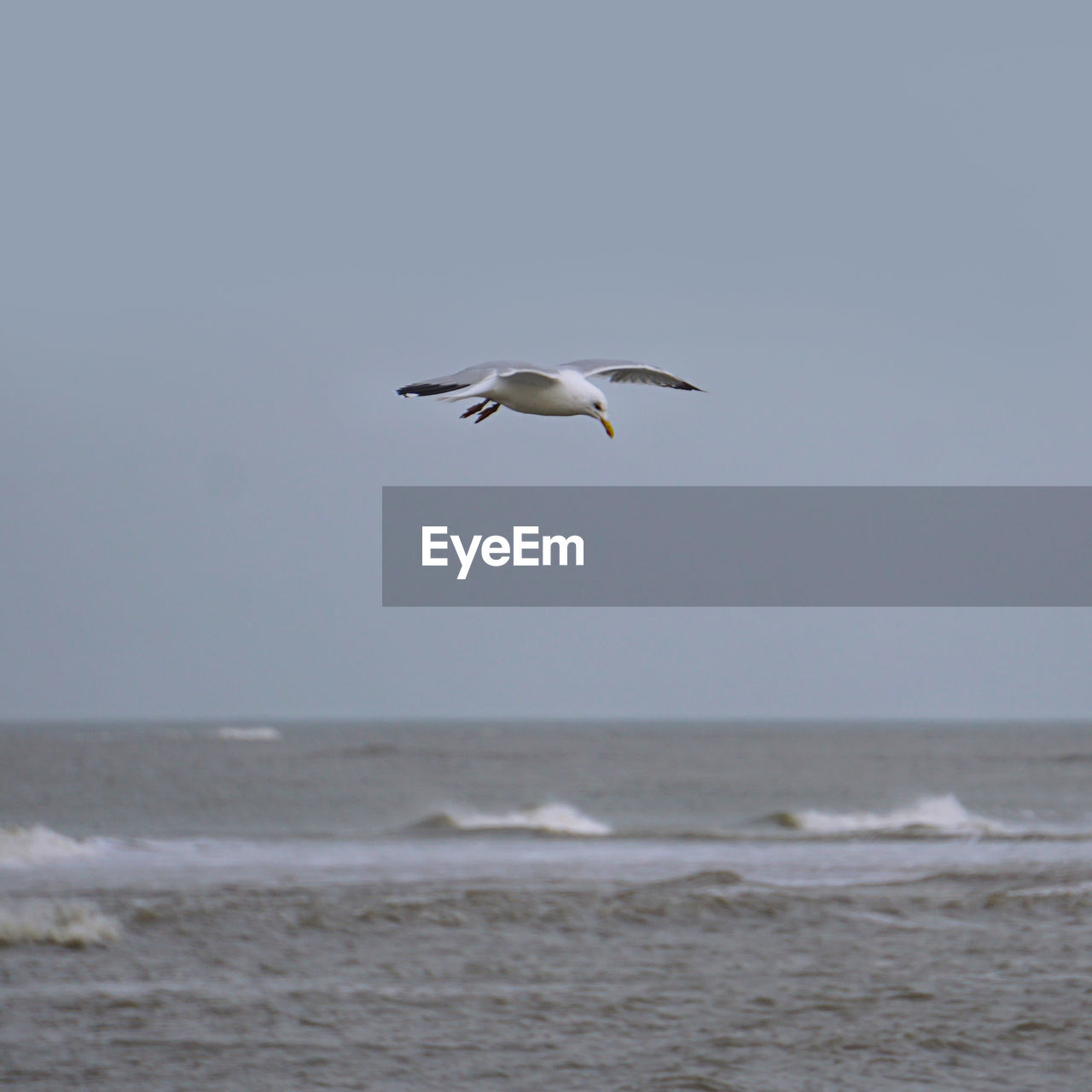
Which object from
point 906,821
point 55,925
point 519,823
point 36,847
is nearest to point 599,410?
point 55,925

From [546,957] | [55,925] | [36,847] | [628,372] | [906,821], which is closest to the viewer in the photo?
[628,372]

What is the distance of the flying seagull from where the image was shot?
12.0 feet

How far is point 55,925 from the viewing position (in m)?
13.6

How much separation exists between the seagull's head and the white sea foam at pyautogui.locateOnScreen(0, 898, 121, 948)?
10.6m

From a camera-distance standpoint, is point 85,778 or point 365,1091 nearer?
point 365,1091

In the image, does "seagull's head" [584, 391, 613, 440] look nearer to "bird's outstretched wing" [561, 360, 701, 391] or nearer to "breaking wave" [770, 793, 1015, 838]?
"bird's outstretched wing" [561, 360, 701, 391]

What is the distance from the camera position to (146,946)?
1309cm

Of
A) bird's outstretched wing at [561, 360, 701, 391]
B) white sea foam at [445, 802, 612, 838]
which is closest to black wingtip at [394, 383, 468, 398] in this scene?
bird's outstretched wing at [561, 360, 701, 391]

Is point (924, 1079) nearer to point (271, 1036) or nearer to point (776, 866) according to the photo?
point (271, 1036)

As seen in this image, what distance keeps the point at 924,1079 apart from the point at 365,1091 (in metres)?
3.34

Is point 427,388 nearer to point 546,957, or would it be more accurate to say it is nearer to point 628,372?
point 628,372

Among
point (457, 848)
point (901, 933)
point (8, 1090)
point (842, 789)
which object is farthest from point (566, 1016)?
point (842, 789)

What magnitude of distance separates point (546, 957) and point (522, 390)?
9.64 metres

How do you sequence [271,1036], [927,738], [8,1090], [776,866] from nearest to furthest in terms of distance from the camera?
1. [8,1090]
2. [271,1036]
3. [776,866]
4. [927,738]
